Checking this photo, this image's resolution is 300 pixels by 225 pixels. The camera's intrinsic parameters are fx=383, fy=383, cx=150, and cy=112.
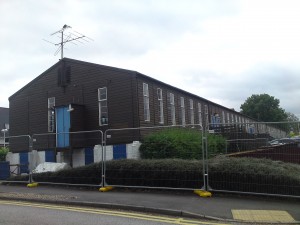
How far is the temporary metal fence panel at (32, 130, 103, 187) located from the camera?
1423 cm

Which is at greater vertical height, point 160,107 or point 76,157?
point 160,107

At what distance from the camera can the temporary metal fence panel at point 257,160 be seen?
10.9 m

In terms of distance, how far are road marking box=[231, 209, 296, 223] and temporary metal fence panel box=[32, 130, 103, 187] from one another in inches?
239

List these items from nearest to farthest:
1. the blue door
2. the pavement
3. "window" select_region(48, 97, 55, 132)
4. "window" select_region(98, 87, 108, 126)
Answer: the pavement → the blue door → "window" select_region(98, 87, 108, 126) → "window" select_region(48, 97, 55, 132)

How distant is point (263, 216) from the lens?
9117mm

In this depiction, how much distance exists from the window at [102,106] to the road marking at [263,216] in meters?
15.1

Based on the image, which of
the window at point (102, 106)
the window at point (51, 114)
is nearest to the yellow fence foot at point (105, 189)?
the window at point (102, 106)

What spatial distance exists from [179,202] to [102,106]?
14.2 meters

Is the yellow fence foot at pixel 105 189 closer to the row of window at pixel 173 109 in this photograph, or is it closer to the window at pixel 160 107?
the row of window at pixel 173 109

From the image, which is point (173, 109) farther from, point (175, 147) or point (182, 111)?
point (175, 147)

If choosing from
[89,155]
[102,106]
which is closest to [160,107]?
[102,106]

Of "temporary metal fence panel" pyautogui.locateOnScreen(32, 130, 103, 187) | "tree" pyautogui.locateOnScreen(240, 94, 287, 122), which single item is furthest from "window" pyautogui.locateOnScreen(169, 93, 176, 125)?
"tree" pyautogui.locateOnScreen(240, 94, 287, 122)

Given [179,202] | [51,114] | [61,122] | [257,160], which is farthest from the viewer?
[51,114]

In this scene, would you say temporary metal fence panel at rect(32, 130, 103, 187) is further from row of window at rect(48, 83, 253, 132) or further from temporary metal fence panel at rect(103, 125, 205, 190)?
row of window at rect(48, 83, 253, 132)
